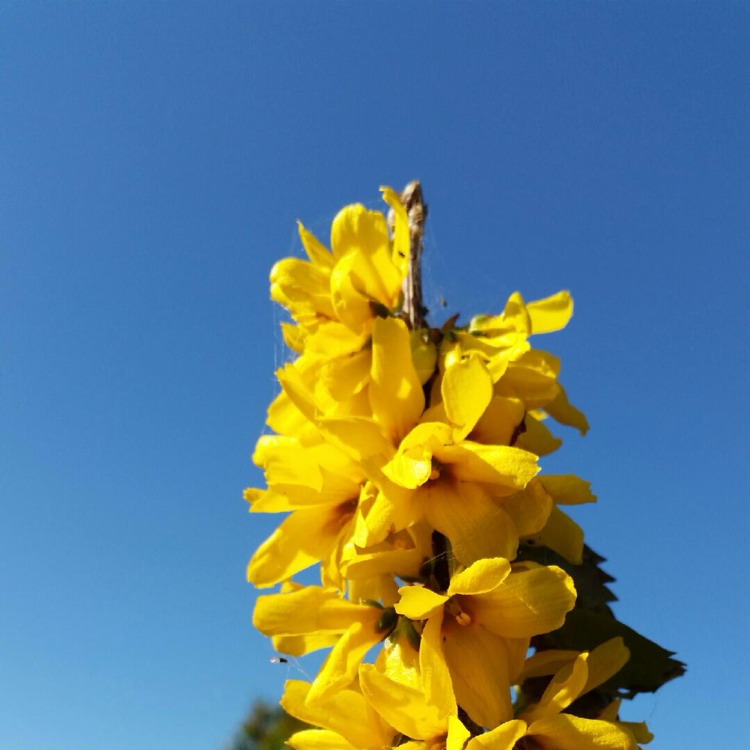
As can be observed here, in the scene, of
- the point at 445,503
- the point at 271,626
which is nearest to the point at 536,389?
the point at 445,503

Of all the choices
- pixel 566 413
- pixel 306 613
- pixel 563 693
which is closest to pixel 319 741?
pixel 306 613

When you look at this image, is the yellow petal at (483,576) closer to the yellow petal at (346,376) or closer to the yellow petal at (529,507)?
the yellow petal at (529,507)

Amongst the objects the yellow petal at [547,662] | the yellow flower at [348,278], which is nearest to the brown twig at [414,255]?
the yellow flower at [348,278]

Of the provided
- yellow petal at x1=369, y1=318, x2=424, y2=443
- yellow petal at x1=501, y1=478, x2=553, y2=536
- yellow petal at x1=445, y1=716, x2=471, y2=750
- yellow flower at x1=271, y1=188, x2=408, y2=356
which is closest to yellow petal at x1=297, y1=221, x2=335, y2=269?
yellow flower at x1=271, y1=188, x2=408, y2=356

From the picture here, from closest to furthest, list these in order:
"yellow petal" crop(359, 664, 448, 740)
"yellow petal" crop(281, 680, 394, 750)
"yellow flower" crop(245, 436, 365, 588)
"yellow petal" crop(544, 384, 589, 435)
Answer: "yellow petal" crop(359, 664, 448, 740) < "yellow petal" crop(281, 680, 394, 750) < "yellow flower" crop(245, 436, 365, 588) < "yellow petal" crop(544, 384, 589, 435)

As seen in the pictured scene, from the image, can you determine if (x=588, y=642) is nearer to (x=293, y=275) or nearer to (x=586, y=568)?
(x=586, y=568)

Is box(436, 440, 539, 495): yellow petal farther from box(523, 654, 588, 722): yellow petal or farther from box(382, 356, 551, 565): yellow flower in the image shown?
box(523, 654, 588, 722): yellow petal

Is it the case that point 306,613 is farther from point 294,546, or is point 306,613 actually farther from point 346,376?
point 346,376
